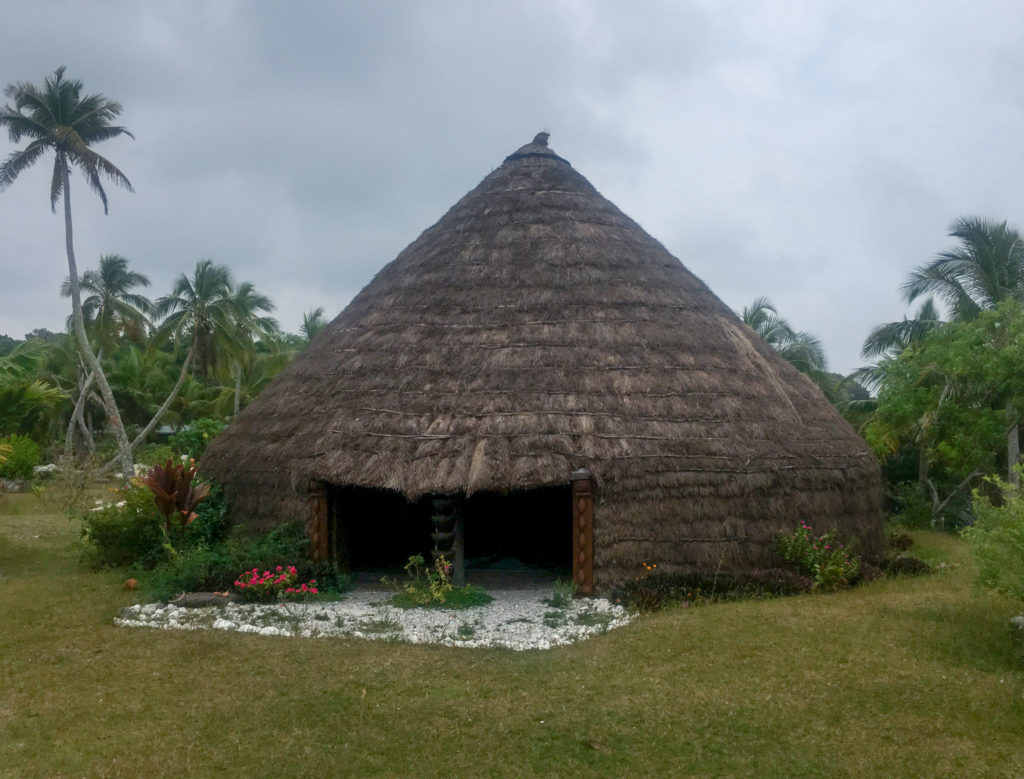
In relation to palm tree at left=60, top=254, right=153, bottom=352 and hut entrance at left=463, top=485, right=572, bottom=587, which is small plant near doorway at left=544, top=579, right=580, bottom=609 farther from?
palm tree at left=60, top=254, right=153, bottom=352

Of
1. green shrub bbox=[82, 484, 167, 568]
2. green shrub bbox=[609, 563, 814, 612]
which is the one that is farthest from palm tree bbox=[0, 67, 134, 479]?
green shrub bbox=[609, 563, 814, 612]

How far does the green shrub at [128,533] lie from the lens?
1425 cm

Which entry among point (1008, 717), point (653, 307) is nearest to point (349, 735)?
point (1008, 717)

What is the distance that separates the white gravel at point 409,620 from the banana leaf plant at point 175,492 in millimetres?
2227

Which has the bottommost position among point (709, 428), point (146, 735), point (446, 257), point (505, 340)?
point (146, 735)

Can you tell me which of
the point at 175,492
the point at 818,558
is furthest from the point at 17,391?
the point at 818,558

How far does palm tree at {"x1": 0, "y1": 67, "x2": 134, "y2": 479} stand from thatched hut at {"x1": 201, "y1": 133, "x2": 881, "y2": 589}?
1528 cm

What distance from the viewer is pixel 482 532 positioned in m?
17.4

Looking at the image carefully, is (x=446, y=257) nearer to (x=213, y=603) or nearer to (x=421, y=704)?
(x=213, y=603)

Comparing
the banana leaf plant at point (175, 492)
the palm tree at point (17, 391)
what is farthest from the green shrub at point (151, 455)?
the banana leaf plant at point (175, 492)

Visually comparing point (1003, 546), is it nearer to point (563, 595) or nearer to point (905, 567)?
point (905, 567)

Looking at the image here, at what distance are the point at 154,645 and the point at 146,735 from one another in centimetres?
276

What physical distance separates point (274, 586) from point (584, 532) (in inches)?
176

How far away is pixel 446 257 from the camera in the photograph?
15.9 m
